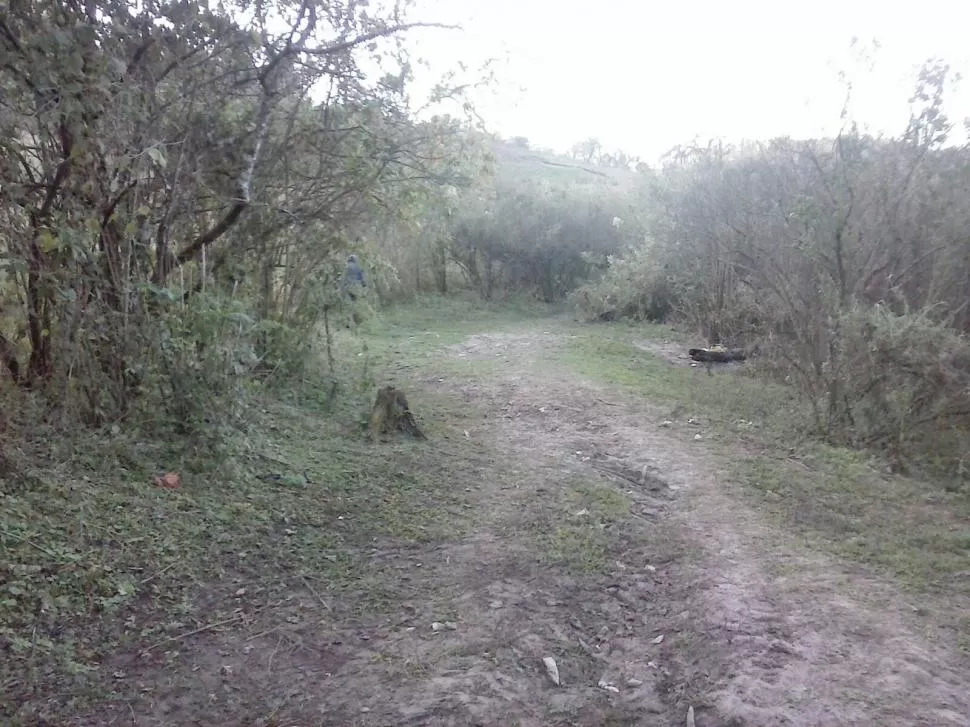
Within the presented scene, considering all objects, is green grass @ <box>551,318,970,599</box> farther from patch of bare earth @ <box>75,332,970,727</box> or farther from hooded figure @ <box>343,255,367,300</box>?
hooded figure @ <box>343,255,367,300</box>

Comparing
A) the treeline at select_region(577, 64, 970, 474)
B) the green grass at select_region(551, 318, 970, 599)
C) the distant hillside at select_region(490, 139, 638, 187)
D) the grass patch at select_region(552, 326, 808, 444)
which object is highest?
the distant hillside at select_region(490, 139, 638, 187)

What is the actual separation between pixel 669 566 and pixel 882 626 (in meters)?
1.13

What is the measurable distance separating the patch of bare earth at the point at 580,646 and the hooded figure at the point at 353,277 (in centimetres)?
397

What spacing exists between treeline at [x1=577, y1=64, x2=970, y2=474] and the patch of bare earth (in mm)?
2465

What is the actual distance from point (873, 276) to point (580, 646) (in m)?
5.53

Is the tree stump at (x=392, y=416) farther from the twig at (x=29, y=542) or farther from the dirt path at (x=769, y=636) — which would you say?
the twig at (x=29, y=542)

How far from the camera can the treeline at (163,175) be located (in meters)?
4.35

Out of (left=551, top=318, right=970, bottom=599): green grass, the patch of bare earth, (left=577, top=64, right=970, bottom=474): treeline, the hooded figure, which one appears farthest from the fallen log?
the patch of bare earth

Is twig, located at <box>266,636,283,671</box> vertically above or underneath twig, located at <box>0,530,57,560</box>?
underneath

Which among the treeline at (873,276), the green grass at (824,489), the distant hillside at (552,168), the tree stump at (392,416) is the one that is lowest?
the green grass at (824,489)

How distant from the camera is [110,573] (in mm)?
3732

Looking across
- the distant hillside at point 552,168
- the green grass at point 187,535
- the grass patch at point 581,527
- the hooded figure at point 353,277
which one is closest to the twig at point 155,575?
the green grass at point 187,535

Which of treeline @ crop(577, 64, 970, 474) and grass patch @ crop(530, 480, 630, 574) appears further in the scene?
treeline @ crop(577, 64, 970, 474)

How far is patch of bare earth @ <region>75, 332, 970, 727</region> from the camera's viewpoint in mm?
3070
